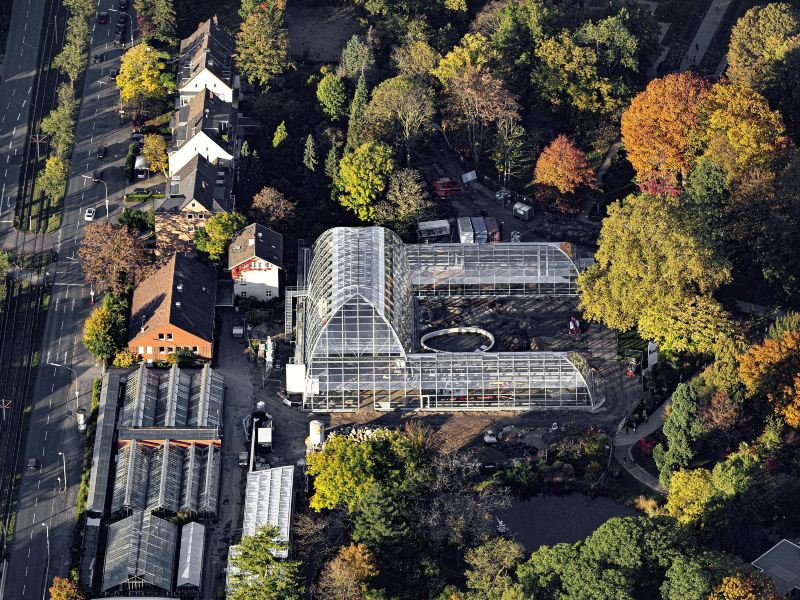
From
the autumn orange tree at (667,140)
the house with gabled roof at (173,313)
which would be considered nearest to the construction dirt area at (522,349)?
the house with gabled roof at (173,313)

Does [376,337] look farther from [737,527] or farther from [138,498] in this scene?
[737,527]

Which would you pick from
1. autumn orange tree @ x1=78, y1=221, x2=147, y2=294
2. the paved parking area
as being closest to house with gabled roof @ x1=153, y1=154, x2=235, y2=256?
autumn orange tree @ x1=78, y1=221, x2=147, y2=294

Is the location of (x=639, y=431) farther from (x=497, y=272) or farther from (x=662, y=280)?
(x=497, y=272)

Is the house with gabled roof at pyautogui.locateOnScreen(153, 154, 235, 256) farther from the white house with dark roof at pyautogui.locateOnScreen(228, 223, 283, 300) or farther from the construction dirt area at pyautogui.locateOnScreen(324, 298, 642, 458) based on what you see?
the construction dirt area at pyautogui.locateOnScreen(324, 298, 642, 458)

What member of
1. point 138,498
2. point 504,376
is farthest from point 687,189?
point 138,498

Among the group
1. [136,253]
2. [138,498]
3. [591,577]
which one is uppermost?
[136,253]

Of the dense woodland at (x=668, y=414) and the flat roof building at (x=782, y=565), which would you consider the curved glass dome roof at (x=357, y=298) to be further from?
the flat roof building at (x=782, y=565)

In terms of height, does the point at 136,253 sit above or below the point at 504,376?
above
